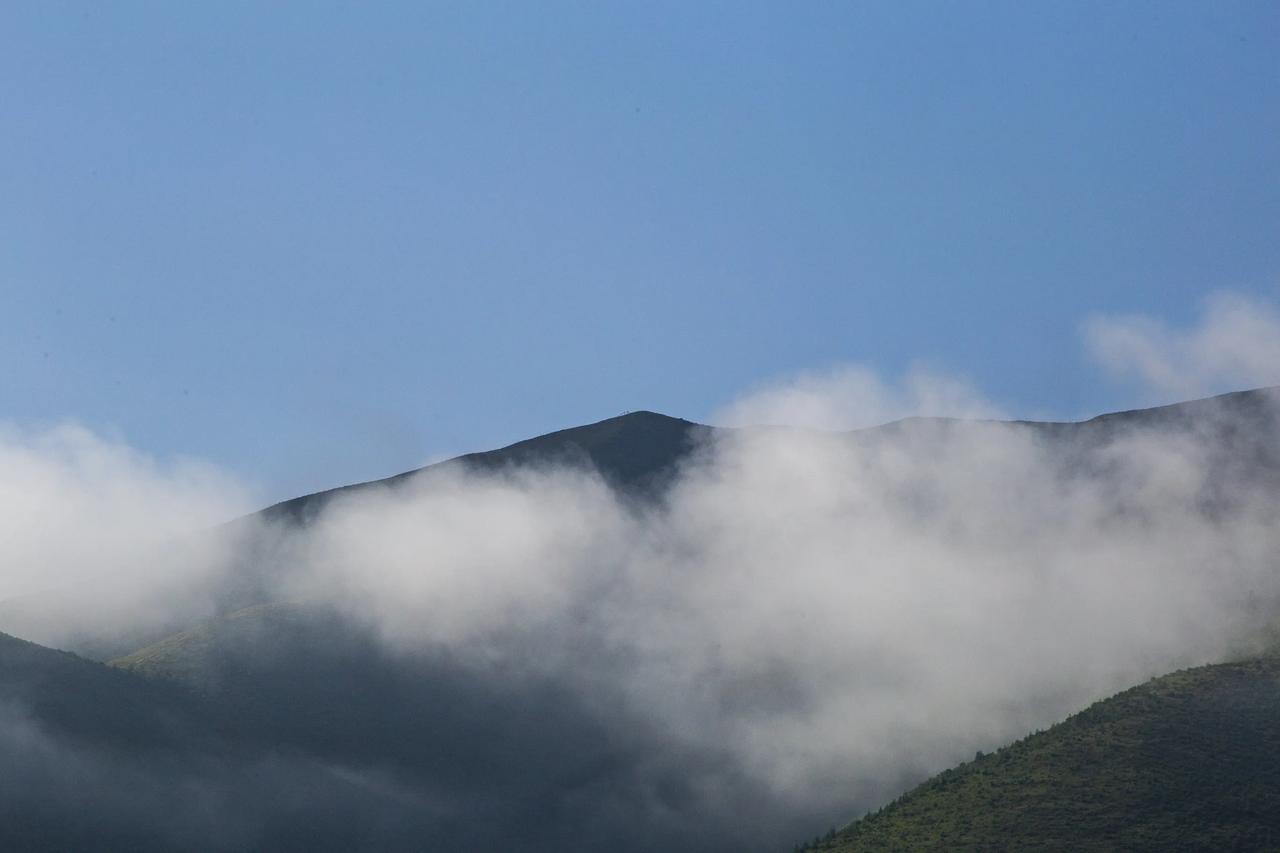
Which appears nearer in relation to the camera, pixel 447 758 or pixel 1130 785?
pixel 1130 785

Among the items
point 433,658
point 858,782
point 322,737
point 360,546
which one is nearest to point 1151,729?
point 858,782

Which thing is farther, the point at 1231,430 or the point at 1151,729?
the point at 1231,430

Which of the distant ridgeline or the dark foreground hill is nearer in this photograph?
the dark foreground hill

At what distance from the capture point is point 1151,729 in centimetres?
9256

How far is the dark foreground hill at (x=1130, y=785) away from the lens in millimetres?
80438

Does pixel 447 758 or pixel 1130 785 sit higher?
pixel 447 758

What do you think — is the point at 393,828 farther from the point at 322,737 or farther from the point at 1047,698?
the point at 1047,698

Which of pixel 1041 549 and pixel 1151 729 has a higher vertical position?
pixel 1041 549

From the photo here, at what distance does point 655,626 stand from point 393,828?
55.9m

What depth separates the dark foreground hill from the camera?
8044 cm

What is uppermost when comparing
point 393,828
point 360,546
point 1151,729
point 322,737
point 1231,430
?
point 360,546

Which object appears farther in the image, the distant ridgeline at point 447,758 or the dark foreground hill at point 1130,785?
the distant ridgeline at point 447,758

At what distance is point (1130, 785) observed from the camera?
3356 inches

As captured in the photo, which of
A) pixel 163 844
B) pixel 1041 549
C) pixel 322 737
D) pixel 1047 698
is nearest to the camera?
pixel 163 844
